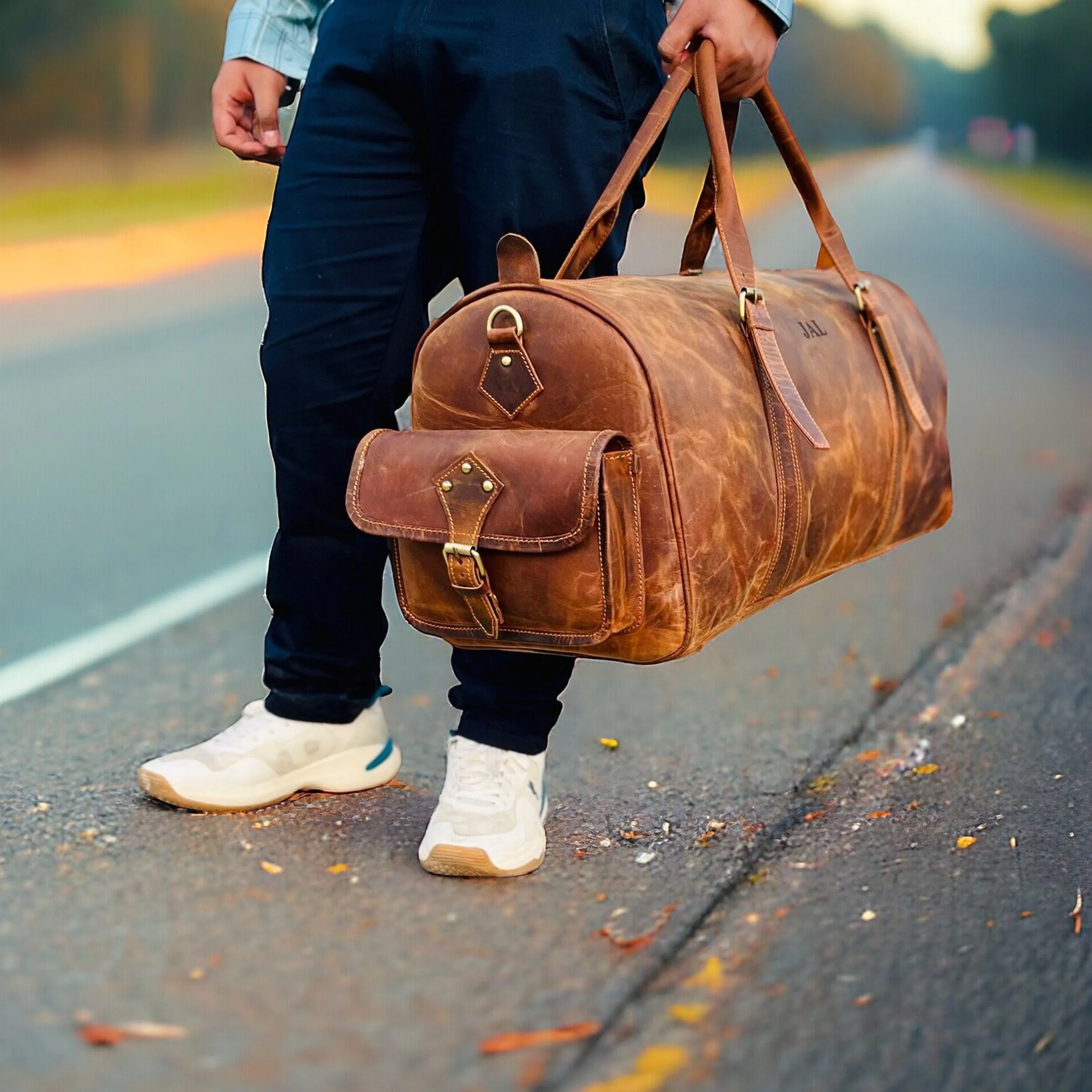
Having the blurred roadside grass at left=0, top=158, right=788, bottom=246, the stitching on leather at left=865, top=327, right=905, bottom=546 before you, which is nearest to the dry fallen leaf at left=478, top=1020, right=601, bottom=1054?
the stitching on leather at left=865, top=327, right=905, bottom=546

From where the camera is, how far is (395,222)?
2.47m

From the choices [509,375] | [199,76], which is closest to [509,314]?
[509,375]

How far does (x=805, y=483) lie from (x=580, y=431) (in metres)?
0.43

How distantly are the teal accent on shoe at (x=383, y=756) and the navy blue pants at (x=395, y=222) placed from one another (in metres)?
0.11

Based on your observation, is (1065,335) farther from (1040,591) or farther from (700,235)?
(700,235)

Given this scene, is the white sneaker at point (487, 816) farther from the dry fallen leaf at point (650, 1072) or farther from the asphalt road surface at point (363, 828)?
the dry fallen leaf at point (650, 1072)

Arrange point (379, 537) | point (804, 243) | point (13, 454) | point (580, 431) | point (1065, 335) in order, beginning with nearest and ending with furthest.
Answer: point (580, 431)
point (379, 537)
point (13, 454)
point (1065, 335)
point (804, 243)

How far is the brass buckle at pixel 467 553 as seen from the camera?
214cm

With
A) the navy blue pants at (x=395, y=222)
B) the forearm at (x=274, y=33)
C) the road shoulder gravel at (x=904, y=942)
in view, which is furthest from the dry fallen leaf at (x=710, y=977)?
the forearm at (x=274, y=33)

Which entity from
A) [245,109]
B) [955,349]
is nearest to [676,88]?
[245,109]

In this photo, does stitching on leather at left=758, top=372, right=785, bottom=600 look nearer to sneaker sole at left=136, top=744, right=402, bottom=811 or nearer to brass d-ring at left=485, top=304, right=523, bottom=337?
brass d-ring at left=485, top=304, right=523, bottom=337

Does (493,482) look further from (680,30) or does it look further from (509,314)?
(680,30)

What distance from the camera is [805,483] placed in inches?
92.3

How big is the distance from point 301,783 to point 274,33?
1325mm
